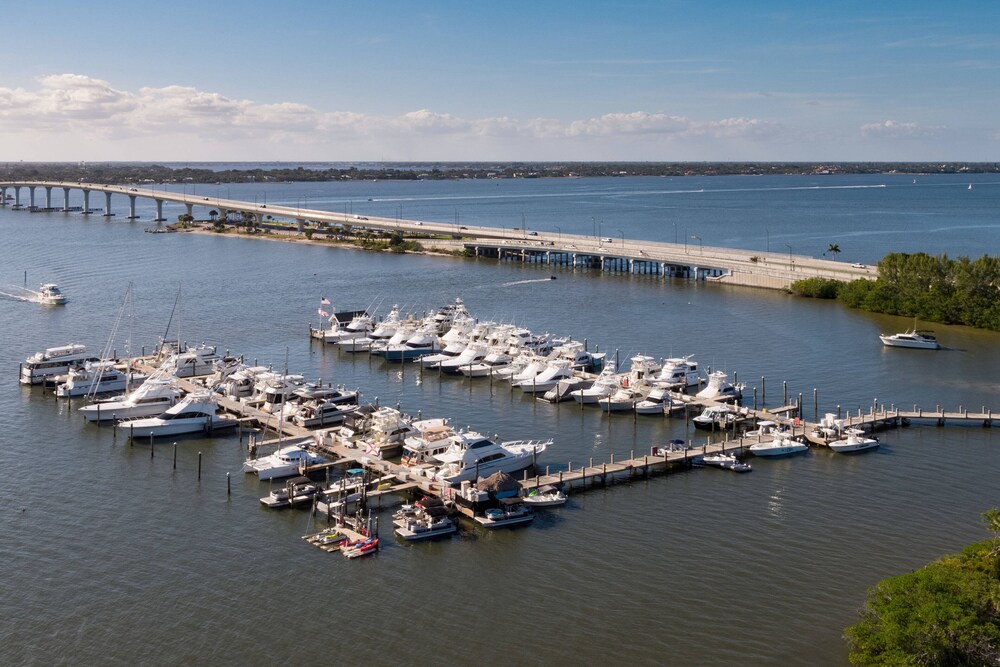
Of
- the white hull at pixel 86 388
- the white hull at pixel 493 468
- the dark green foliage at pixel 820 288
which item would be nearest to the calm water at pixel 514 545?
the white hull at pixel 493 468

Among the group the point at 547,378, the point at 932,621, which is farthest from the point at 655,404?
the point at 932,621

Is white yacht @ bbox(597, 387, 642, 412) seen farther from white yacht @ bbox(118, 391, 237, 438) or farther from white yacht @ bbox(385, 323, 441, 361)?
white yacht @ bbox(118, 391, 237, 438)

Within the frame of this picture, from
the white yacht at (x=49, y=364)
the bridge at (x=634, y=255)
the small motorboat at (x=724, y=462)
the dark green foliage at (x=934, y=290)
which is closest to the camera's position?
the small motorboat at (x=724, y=462)

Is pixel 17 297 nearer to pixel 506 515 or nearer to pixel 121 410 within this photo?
pixel 121 410

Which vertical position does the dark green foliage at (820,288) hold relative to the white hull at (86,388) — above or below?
above

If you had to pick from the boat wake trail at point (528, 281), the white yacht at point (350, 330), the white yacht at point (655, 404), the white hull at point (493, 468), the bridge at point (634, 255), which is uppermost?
the bridge at point (634, 255)

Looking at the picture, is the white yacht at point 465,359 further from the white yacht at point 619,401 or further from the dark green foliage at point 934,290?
the dark green foliage at point 934,290
